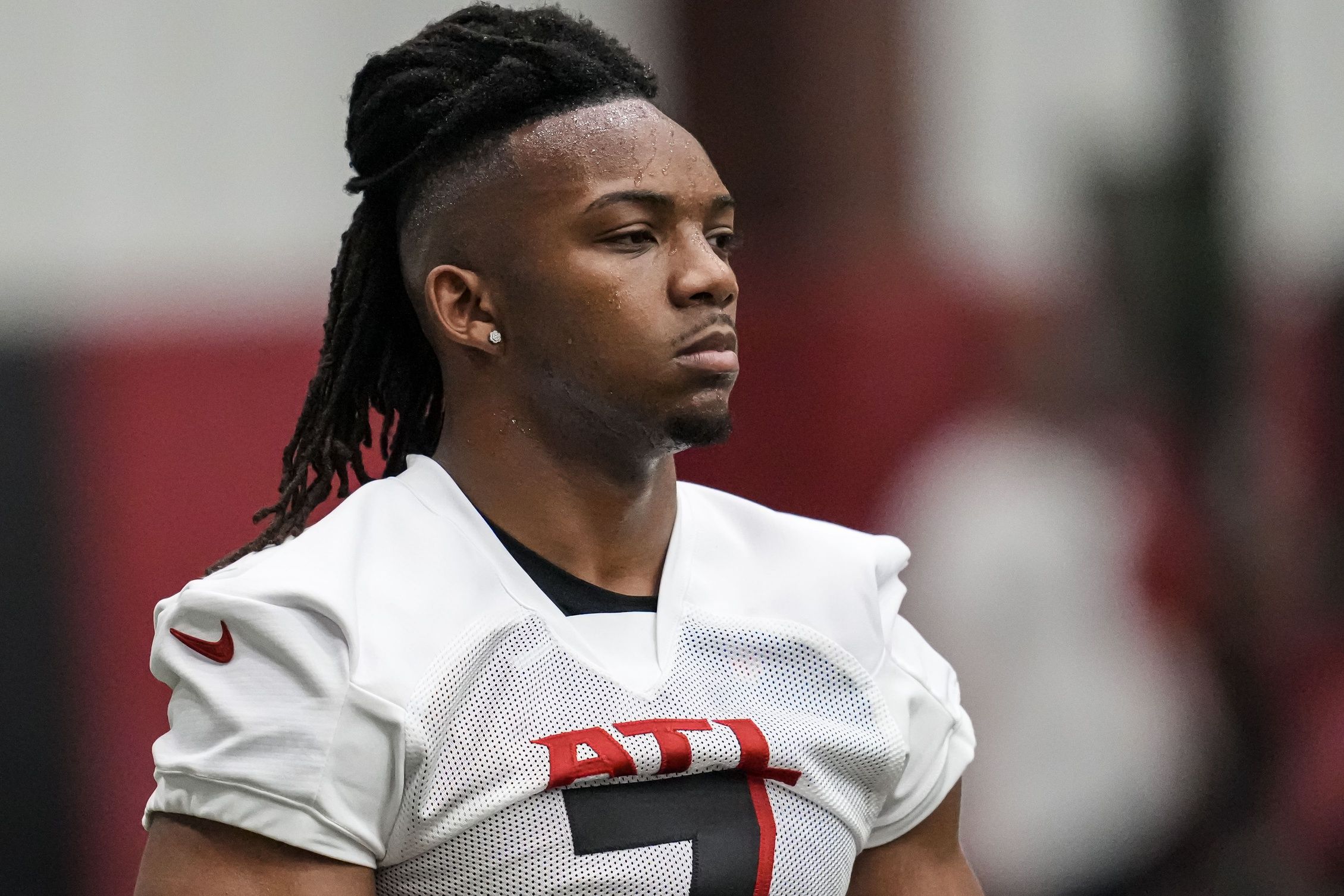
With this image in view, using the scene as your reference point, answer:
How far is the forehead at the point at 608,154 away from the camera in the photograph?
A: 6.19 feet

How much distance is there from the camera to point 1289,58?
5.10m

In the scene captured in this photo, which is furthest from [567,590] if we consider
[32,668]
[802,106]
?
[802,106]

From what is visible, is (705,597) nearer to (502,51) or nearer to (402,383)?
(402,383)

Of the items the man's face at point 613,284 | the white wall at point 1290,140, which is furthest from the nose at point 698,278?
the white wall at point 1290,140

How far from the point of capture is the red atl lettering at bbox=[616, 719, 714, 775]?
1.76m

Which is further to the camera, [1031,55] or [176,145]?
[1031,55]

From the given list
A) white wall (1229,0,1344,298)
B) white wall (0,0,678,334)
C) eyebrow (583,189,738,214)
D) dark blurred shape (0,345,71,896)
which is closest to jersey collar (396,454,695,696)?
eyebrow (583,189,738,214)

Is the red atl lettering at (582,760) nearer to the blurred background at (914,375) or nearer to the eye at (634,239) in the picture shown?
the eye at (634,239)

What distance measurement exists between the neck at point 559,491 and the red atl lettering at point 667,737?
0.65 feet

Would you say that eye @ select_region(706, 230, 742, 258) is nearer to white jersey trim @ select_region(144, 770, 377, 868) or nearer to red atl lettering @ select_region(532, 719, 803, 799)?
red atl lettering @ select_region(532, 719, 803, 799)

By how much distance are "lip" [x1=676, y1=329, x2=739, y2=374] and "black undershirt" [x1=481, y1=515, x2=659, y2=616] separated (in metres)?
0.25

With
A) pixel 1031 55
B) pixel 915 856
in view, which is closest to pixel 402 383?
pixel 915 856

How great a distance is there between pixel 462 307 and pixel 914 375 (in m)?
2.33

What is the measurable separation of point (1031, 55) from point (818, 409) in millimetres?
1459
